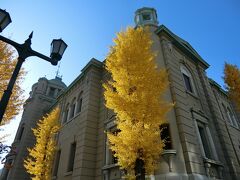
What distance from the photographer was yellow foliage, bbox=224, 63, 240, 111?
1478cm

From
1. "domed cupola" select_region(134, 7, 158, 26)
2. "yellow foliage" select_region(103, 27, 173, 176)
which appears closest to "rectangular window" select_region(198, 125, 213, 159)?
"yellow foliage" select_region(103, 27, 173, 176)

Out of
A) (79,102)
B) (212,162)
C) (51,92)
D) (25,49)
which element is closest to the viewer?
(25,49)

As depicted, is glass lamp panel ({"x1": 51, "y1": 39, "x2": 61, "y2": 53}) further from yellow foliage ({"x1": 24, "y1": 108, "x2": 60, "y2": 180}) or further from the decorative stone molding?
yellow foliage ({"x1": 24, "y1": 108, "x2": 60, "y2": 180})

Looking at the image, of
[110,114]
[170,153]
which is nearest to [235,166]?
[170,153]

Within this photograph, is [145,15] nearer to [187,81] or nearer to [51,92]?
[187,81]

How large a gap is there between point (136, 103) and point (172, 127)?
117 inches

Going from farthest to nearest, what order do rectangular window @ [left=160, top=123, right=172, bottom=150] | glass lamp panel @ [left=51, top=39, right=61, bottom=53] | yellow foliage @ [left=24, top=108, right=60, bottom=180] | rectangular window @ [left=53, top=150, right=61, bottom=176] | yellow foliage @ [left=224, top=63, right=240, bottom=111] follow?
yellow foliage @ [left=224, top=63, right=240, bottom=111] → rectangular window @ [left=53, top=150, right=61, bottom=176] → yellow foliage @ [left=24, top=108, right=60, bottom=180] → rectangular window @ [left=160, top=123, right=172, bottom=150] → glass lamp panel @ [left=51, top=39, right=61, bottom=53]

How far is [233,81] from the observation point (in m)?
15.4

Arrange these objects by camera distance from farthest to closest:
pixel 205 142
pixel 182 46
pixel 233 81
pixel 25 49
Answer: pixel 233 81, pixel 182 46, pixel 205 142, pixel 25 49

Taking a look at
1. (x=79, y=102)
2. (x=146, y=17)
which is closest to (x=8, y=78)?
(x=79, y=102)

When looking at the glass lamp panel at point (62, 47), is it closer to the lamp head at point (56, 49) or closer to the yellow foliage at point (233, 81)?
the lamp head at point (56, 49)

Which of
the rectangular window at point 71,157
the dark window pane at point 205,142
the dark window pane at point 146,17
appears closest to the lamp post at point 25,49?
the dark window pane at point 205,142

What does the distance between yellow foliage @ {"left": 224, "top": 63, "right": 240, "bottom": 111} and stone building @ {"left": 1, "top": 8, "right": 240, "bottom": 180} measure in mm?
1745

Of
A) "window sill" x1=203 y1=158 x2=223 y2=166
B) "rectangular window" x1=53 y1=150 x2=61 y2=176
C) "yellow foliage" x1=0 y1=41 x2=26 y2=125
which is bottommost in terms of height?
"window sill" x1=203 y1=158 x2=223 y2=166
